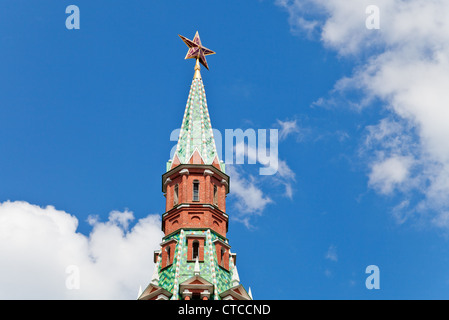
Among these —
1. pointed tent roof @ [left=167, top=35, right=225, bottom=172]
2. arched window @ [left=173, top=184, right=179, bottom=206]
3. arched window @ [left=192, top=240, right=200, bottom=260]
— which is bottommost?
arched window @ [left=192, top=240, right=200, bottom=260]

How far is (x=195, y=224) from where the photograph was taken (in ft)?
280

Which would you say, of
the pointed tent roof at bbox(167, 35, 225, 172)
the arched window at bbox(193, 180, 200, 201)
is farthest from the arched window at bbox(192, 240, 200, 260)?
the pointed tent roof at bbox(167, 35, 225, 172)

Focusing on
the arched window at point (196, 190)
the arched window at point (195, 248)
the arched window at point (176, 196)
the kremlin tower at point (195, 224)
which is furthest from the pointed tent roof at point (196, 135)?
the arched window at point (195, 248)

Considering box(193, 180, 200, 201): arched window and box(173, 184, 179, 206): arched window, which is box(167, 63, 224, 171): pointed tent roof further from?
box(173, 184, 179, 206): arched window

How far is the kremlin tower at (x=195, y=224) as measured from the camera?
261 feet

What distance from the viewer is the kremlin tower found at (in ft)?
261

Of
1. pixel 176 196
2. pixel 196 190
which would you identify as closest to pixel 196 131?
pixel 196 190

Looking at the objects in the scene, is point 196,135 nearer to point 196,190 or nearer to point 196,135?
point 196,135

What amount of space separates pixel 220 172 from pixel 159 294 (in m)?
15.1

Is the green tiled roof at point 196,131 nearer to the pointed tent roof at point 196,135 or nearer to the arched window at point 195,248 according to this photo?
the pointed tent roof at point 196,135
